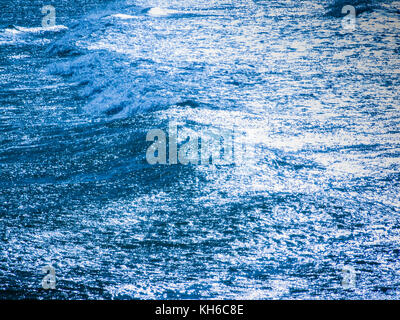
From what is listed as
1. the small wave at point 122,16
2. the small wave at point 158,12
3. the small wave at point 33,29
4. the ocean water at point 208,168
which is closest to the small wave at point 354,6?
the ocean water at point 208,168

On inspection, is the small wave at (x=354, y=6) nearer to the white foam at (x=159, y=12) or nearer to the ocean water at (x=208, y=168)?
the ocean water at (x=208, y=168)

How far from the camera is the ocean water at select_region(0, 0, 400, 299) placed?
271 centimetres

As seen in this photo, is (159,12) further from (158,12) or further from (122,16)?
(122,16)

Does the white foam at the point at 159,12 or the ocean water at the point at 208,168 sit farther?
the white foam at the point at 159,12

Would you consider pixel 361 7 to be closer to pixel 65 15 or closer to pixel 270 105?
pixel 270 105

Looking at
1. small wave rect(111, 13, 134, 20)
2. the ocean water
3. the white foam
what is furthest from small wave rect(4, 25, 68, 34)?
the white foam

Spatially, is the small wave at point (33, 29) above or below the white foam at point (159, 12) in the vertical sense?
below

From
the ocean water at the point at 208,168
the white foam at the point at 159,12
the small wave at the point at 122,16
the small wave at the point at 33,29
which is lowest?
the ocean water at the point at 208,168

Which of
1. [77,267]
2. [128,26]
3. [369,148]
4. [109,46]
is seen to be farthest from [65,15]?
[77,267]

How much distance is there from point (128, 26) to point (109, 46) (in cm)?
89

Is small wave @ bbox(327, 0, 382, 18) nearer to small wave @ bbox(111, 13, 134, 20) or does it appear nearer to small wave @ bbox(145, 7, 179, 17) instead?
small wave @ bbox(145, 7, 179, 17)

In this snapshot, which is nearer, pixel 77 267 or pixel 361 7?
pixel 77 267

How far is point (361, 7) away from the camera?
7629 millimetres

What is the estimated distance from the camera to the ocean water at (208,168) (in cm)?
271
